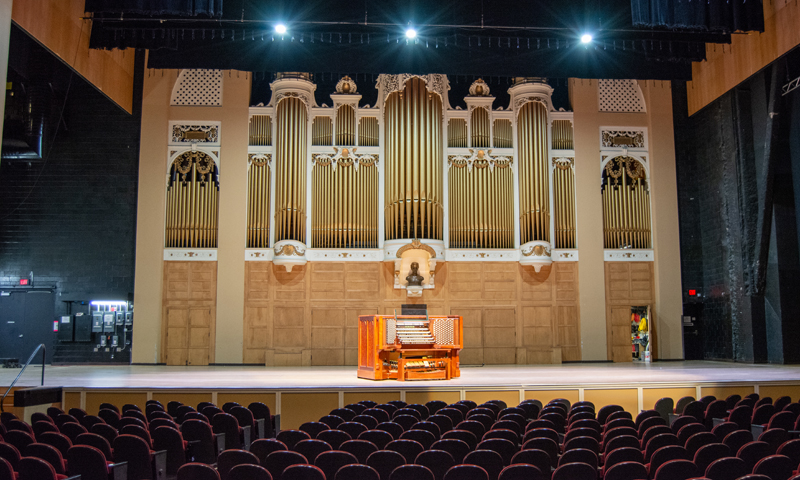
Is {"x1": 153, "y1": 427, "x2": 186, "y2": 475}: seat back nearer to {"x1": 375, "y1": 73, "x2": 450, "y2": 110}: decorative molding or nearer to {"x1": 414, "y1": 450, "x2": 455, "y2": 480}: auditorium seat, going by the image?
{"x1": 414, "y1": 450, "x2": 455, "y2": 480}: auditorium seat

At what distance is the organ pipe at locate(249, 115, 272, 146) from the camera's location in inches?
585

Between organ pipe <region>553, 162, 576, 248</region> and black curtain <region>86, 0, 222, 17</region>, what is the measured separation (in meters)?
8.52

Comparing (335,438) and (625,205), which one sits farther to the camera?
(625,205)

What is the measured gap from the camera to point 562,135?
1530 cm

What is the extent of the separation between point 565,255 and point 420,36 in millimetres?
6419

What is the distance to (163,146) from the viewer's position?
14.6 metres

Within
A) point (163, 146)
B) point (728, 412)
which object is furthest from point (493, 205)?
point (728, 412)

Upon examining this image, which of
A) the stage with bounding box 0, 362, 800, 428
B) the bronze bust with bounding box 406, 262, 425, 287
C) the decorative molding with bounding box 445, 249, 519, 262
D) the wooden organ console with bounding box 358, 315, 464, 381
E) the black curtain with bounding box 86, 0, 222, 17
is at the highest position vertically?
the black curtain with bounding box 86, 0, 222, 17

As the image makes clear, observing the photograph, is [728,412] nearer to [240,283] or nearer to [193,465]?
[193,465]

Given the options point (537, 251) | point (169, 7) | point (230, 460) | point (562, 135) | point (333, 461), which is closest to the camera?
point (333, 461)

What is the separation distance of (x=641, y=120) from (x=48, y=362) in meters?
14.6

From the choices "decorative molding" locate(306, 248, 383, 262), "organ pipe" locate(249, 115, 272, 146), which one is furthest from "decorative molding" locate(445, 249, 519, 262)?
"organ pipe" locate(249, 115, 272, 146)

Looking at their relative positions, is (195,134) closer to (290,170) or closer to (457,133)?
(290,170)

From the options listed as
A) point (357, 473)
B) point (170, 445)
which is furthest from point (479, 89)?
point (357, 473)
